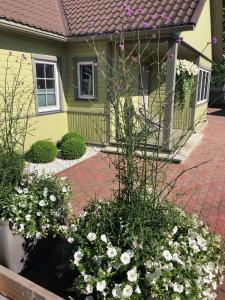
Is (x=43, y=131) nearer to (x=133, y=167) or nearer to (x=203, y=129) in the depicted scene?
(x=133, y=167)

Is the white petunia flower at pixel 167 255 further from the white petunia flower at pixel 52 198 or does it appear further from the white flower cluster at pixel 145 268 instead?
the white petunia flower at pixel 52 198

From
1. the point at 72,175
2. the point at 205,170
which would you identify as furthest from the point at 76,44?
the point at 205,170

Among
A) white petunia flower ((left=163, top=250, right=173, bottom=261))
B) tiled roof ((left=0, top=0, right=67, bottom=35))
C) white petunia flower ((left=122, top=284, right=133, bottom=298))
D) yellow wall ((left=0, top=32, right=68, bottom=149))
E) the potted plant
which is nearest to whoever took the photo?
white petunia flower ((left=122, top=284, right=133, bottom=298))

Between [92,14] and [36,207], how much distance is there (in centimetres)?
658

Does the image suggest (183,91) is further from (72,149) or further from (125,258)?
(125,258)

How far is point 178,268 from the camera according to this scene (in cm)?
183

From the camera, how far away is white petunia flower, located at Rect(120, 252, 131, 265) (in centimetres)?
179

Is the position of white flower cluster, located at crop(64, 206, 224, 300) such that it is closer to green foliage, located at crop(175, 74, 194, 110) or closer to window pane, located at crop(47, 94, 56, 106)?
window pane, located at crop(47, 94, 56, 106)

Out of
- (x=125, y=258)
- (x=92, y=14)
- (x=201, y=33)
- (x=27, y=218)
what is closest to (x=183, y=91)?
(x=201, y=33)

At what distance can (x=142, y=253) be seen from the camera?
6.12 feet

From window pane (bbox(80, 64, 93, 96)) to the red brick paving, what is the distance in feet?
7.16

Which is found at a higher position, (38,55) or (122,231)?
(38,55)

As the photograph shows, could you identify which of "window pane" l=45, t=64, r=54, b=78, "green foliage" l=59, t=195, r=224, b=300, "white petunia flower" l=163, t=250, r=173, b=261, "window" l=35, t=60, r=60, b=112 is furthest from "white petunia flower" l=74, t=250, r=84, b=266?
"window pane" l=45, t=64, r=54, b=78

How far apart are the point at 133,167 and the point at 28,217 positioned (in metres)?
1.18
